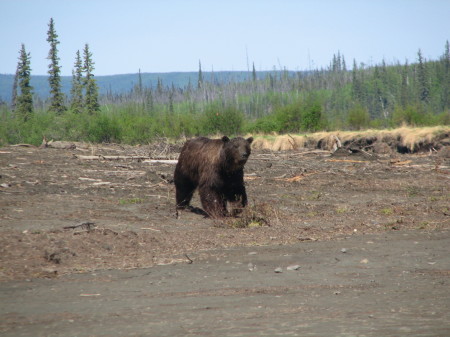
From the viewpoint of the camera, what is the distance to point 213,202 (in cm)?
1371

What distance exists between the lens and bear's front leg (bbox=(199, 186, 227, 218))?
13.7 metres

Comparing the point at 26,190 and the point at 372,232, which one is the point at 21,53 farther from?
the point at 372,232

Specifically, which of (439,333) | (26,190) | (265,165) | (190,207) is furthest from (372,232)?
(265,165)

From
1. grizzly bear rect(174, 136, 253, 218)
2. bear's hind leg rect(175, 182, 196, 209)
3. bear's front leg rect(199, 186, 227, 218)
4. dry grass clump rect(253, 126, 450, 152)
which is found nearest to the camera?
grizzly bear rect(174, 136, 253, 218)

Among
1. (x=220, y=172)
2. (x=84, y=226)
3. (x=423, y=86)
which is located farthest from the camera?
(x=423, y=86)

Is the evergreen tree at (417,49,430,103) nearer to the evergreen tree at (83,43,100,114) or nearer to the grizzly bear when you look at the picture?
the evergreen tree at (83,43,100,114)

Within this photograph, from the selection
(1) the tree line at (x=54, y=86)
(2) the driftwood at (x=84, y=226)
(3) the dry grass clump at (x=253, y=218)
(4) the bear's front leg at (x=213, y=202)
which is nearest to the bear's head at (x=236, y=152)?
(4) the bear's front leg at (x=213, y=202)

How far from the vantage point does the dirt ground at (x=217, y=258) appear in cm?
626

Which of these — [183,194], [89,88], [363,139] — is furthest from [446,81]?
[183,194]

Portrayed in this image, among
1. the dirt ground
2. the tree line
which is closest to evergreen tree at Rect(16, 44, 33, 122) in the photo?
the tree line

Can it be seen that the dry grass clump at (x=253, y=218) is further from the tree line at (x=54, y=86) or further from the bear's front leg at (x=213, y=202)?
the tree line at (x=54, y=86)

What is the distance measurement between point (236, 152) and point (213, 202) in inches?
51.6

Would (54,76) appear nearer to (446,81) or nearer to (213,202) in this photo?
(213,202)

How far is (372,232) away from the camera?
41.0ft
